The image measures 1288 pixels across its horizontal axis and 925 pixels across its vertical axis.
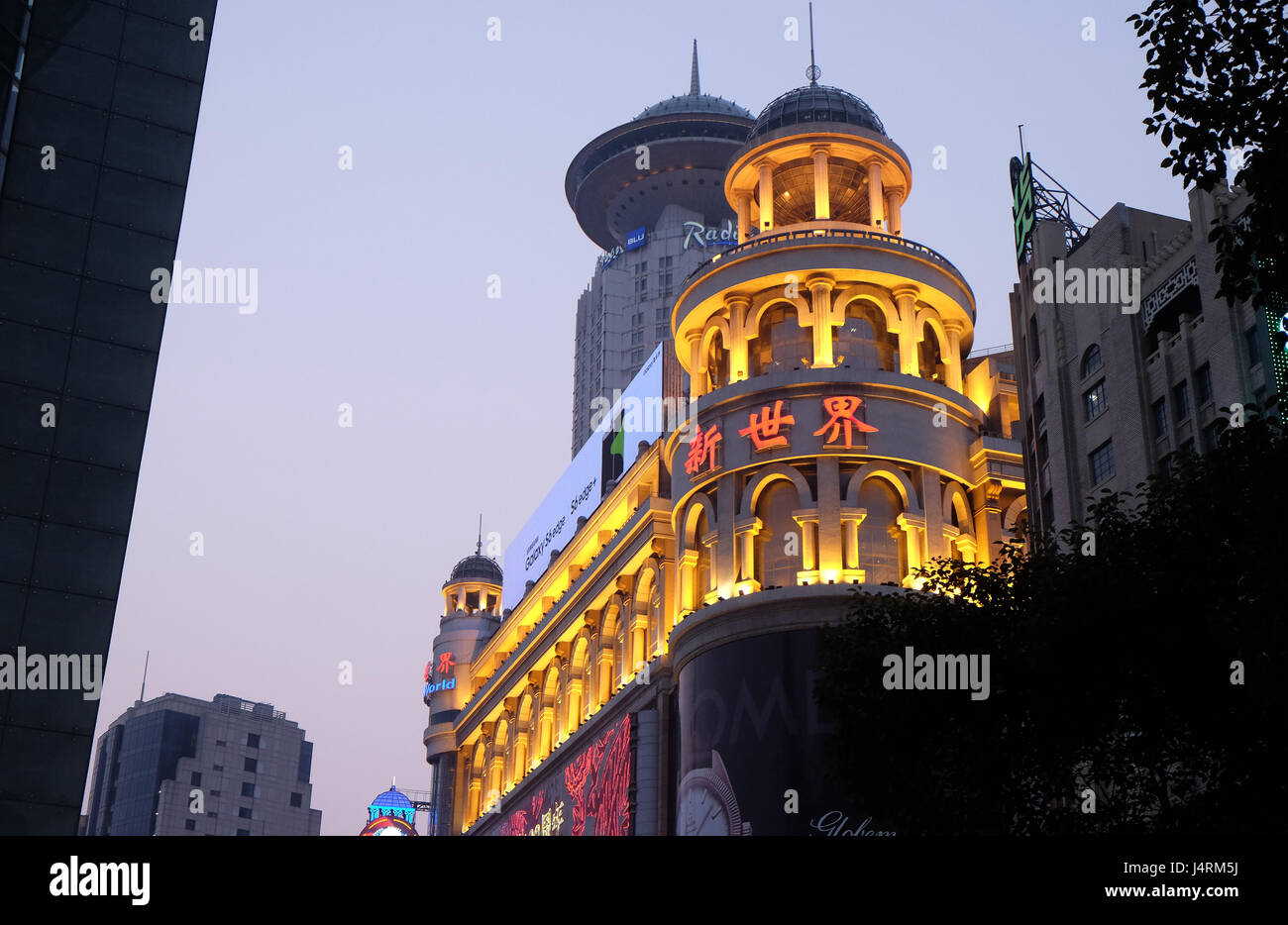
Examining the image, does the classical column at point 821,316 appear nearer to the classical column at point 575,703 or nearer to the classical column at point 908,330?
the classical column at point 908,330

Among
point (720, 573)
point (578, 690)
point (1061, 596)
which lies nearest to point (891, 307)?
point (720, 573)

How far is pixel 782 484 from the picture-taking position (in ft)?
181

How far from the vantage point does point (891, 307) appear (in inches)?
2301

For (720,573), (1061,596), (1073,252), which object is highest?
(1073,252)

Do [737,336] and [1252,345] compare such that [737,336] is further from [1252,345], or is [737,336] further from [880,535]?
[1252,345]

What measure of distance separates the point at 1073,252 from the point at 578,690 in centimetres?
3281

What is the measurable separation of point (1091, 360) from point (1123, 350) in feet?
9.18

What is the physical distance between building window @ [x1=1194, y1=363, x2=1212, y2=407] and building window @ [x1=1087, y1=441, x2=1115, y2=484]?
471cm

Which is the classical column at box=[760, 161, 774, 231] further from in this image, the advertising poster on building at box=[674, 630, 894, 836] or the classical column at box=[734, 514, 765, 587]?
the advertising poster on building at box=[674, 630, 894, 836]

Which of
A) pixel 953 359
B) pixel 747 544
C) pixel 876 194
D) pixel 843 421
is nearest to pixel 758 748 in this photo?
pixel 747 544

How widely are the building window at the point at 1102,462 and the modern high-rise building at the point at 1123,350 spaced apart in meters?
0.05

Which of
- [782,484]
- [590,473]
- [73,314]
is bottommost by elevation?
[73,314]

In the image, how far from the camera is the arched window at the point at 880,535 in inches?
2103
